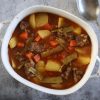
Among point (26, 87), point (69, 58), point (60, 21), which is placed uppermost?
point (60, 21)

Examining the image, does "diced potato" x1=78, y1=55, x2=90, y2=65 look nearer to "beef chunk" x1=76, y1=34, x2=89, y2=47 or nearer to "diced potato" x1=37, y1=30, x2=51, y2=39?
"beef chunk" x1=76, y1=34, x2=89, y2=47

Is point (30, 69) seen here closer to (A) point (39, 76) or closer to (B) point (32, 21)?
(A) point (39, 76)

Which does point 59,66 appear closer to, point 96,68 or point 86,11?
point 96,68

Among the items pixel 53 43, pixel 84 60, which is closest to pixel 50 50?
pixel 53 43

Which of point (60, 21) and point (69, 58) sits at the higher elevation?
point (60, 21)

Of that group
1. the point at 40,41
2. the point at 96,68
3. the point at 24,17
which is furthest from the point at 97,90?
the point at 24,17

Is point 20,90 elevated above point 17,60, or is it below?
below

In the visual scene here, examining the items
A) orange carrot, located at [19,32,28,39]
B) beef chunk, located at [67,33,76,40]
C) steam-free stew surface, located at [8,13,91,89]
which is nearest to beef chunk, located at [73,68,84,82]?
steam-free stew surface, located at [8,13,91,89]

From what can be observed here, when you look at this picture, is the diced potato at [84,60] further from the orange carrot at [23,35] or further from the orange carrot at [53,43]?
the orange carrot at [23,35]

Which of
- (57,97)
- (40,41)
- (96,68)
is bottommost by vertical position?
(57,97)
